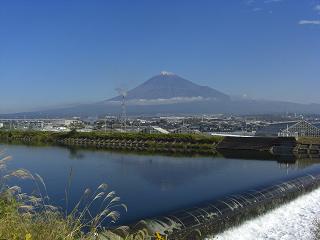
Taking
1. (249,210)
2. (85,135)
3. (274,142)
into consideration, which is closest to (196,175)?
(249,210)

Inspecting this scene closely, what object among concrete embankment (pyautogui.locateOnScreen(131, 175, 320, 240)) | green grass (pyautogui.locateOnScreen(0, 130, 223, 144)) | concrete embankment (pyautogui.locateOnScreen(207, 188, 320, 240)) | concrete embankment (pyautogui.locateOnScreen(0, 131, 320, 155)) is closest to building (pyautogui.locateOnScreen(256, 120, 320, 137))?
concrete embankment (pyautogui.locateOnScreen(0, 131, 320, 155))

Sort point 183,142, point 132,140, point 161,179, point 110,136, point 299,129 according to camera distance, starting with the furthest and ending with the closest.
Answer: point 110,136 → point 299,129 → point 132,140 → point 183,142 → point 161,179

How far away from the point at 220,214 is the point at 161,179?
7929 millimetres

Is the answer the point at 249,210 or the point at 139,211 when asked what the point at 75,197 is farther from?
the point at 249,210

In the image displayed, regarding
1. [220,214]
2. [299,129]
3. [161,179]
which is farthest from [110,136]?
[220,214]

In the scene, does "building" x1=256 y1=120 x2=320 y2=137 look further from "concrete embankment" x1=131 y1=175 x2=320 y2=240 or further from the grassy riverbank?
"concrete embankment" x1=131 y1=175 x2=320 y2=240

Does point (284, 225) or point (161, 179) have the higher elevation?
point (284, 225)

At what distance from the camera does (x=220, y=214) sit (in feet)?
28.7

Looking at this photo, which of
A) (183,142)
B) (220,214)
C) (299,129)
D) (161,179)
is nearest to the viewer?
(220,214)

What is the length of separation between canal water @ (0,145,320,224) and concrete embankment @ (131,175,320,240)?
134 centimetres

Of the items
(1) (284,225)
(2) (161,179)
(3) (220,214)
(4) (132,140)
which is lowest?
(4) (132,140)

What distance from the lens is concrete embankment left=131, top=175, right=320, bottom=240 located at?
740 centimetres

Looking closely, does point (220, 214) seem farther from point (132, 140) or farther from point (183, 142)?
point (132, 140)

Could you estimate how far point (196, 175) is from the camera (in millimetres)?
17938
